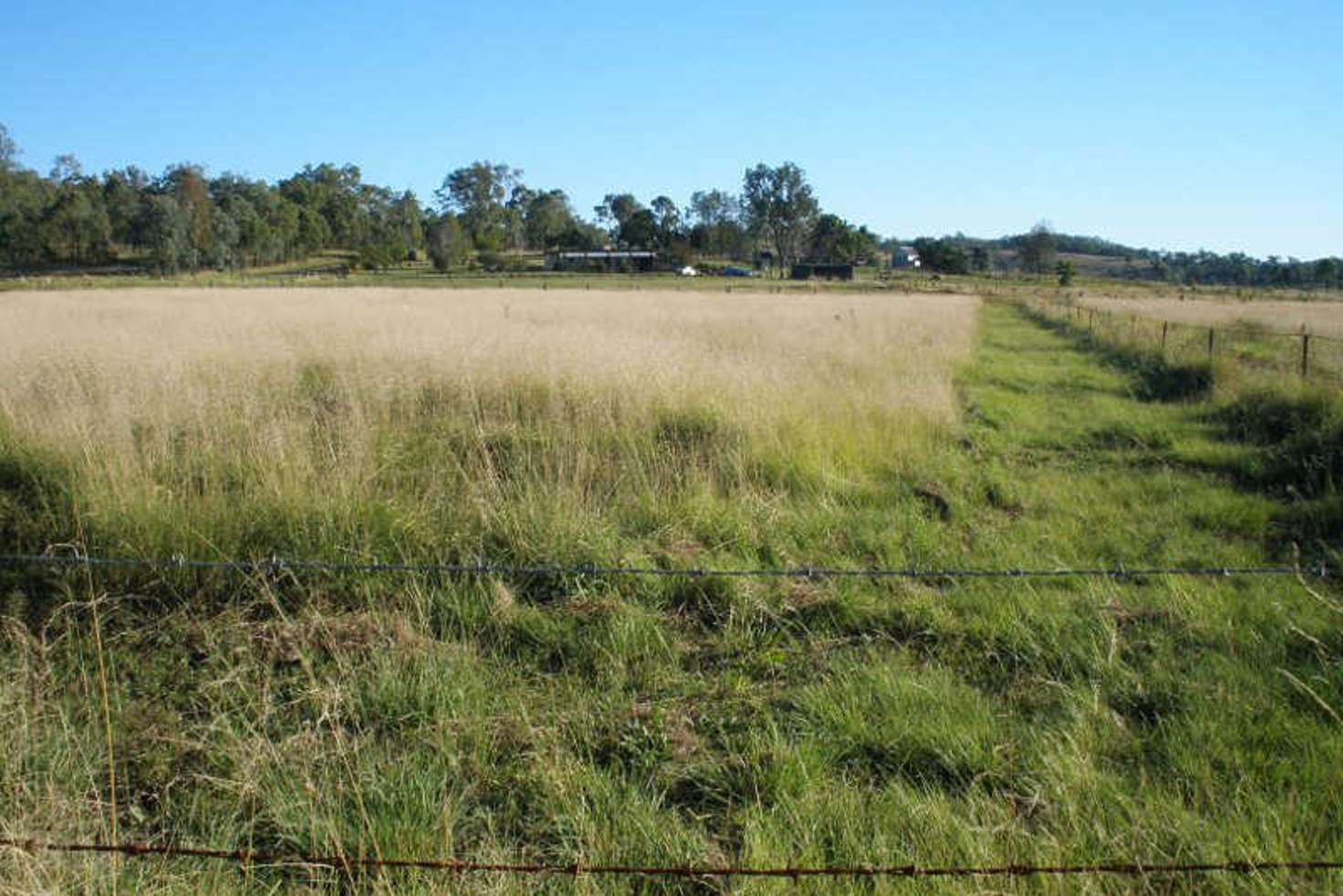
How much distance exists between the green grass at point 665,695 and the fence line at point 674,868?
0.19ft

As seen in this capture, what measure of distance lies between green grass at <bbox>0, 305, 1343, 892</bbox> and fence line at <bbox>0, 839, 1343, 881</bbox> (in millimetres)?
58

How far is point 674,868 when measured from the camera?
2.61 metres

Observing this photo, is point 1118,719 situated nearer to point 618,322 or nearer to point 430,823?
point 430,823

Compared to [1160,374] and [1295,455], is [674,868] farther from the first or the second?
[1160,374]

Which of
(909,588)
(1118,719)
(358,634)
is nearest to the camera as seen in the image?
(1118,719)

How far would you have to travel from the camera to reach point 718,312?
2712cm

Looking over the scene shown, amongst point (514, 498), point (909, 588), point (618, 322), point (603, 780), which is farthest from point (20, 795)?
point (618, 322)

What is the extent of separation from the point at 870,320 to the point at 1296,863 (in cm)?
2324

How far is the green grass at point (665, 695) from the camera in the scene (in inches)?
116

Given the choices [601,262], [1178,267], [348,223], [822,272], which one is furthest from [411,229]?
[1178,267]

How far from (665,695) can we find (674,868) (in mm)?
1403

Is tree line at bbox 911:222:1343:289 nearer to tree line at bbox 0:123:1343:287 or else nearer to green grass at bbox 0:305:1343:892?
tree line at bbox 0:123:1343:287

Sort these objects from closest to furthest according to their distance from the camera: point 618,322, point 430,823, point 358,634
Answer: point 430,823 < point 358,634 < point 618,322

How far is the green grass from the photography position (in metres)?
2.94
